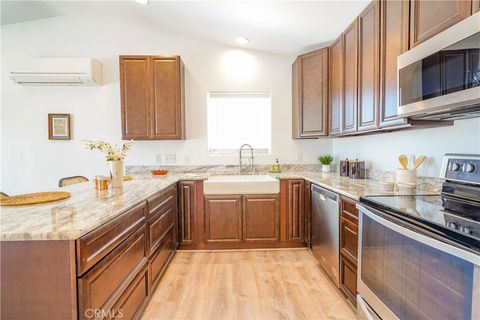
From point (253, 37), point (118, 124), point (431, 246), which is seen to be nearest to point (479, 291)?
point (431, 246)

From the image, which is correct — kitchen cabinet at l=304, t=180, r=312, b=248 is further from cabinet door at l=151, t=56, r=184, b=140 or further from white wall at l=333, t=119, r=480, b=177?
cabinet door at l=151, t=56, r=184, b=140

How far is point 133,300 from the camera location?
1488 millimetres

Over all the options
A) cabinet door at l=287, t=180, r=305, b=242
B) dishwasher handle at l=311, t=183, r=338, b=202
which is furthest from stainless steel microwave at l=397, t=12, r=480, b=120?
cabinet door at l=287, t=180, r=305, b=242

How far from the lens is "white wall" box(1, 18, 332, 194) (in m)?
3.14

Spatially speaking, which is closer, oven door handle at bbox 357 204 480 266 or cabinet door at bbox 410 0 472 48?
oven door handle at bbox 357 204 480 266

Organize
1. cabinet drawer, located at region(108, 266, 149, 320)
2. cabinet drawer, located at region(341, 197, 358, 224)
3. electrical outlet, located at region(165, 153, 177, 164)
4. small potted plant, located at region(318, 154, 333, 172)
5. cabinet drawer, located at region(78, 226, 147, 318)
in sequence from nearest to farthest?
cabinet drawer, located at region(78, 226, 147, 318)
cabinet drawer, located at region(108, 266, 149, 320)
cabinet drawer, located at region(341, 197, 358, 224)
small potted plant, located at region(318, 154, 333, 172)
electrical outlet, located at region(165, 153, 177, 164)

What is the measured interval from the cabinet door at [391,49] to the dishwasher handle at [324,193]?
2.21 feet

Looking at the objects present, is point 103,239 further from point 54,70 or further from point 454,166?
point 54,70

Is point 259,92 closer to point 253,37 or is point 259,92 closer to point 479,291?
point 253,37

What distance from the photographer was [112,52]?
10.4 feet

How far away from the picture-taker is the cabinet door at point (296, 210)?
107 inches

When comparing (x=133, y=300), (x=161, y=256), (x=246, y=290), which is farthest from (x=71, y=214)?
(x=246, y=290)

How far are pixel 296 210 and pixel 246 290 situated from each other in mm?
1093

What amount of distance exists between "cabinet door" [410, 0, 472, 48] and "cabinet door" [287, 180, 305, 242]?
1680 mm
